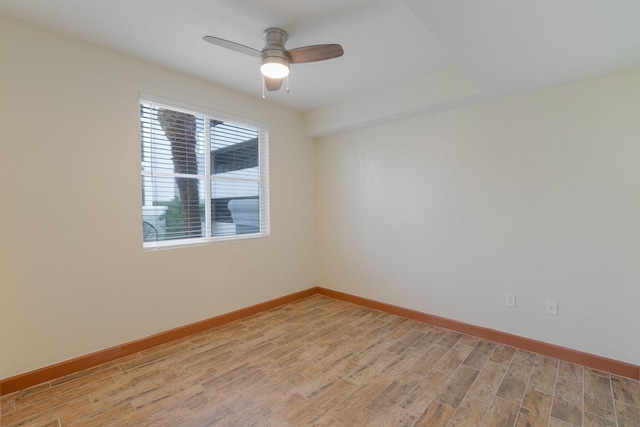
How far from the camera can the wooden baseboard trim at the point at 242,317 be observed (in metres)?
2.16

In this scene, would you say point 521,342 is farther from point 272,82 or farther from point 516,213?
point 272,82

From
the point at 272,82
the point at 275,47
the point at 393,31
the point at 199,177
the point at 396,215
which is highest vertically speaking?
the point at 393,31

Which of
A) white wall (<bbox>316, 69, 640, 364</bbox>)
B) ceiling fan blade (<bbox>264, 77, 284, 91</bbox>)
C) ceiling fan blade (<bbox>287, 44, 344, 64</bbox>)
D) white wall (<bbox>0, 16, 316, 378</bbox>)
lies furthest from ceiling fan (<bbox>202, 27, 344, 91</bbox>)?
white wall (<bbox>316, 69, 640, 364</bbox>)

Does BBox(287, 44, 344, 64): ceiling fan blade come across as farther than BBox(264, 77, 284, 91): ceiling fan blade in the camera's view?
No

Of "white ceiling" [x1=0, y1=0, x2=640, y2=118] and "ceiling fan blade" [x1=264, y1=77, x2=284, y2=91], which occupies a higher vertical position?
"white ceiling" [x1=0, y1=0, x2=640, y2=118]

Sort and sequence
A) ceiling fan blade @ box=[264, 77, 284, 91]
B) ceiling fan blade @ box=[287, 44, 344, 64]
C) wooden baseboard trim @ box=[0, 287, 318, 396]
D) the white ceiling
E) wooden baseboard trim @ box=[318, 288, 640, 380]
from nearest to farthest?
the white ceiling, ceiling fan blade @ box=[287, 44, 344, 64], wooden baseboard trim @ box=[0, 287, 318, 396], wooden baseboard trim @ box=[318, 288, 640, 380], ceiling fan blade @ box=[264, 77, 284, 91]

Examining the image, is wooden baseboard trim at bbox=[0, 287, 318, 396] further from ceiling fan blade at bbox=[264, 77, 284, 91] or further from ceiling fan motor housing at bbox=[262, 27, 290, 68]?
ceiling fan motor housing at bbox=[262, 27, 290, 68]

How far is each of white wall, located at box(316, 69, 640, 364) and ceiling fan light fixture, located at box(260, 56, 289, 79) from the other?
175cm

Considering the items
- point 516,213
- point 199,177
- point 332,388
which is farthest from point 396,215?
point 199,177

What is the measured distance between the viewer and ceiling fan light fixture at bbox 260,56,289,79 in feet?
7.04

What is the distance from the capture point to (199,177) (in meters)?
3.15

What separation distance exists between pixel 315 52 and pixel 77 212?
2.24 m

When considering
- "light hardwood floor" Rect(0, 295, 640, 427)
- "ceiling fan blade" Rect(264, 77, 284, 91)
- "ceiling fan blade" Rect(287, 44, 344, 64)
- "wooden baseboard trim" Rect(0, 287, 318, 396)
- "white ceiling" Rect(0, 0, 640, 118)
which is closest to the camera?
"white ceiling" Rect(0, 0, 640, 118)

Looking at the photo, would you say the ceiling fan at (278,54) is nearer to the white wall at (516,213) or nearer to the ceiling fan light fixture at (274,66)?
the ceiling fan light fixture at (274,66)
